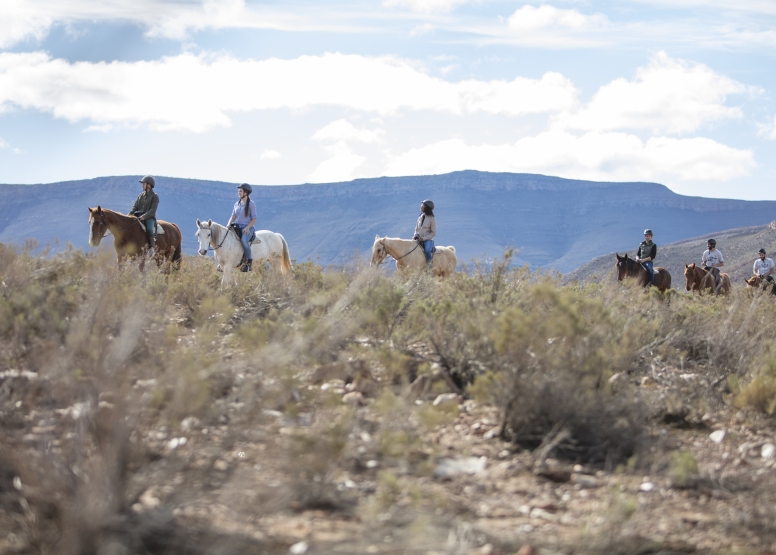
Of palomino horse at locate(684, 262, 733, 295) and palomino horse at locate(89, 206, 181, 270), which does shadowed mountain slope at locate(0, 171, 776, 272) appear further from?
palomino horse at locate(89, 206, 181, 270)

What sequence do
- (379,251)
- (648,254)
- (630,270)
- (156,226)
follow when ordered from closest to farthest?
1. (156,226)
2. (379,251)
3. (630,270)
4. (648,254)

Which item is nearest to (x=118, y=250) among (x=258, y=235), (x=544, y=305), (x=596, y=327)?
(x=258, y=235)

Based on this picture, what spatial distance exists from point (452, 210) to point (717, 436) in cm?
13332

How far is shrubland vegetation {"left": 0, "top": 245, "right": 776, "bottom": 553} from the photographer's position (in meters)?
3.33

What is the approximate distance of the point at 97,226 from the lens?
12.7 metres

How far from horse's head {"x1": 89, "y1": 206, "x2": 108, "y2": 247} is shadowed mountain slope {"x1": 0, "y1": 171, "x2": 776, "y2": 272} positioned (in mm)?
102553

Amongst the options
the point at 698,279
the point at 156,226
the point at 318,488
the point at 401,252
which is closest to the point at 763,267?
the point at 698,279

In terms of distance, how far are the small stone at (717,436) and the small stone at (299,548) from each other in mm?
3513

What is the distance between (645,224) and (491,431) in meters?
141

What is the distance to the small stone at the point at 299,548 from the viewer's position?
11.0ft

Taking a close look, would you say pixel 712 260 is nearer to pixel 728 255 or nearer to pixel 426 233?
pixel 426 233

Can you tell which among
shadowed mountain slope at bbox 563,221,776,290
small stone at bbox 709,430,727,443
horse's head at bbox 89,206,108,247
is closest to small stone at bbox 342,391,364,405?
small stone at bbox 709,430,727,443

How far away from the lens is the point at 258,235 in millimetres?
16062

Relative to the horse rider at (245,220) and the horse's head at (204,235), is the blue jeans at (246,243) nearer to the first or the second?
the horse rider at (245,220)
